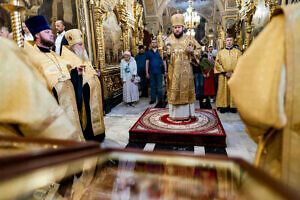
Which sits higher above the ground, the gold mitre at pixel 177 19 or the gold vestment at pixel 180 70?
the gold mitre at pixel 177 19

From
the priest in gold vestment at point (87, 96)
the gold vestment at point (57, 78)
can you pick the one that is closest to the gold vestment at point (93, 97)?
the priest in gold vestment at point (87, 96)

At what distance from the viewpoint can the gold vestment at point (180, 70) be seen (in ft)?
15.4

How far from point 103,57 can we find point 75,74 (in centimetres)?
400

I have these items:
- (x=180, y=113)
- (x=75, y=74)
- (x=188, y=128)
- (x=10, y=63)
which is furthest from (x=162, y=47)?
(x=10, y=63)

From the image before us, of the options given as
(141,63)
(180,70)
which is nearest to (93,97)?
(180,70)

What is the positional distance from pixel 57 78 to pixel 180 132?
2384mm

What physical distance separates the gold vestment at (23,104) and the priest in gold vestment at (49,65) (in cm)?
135

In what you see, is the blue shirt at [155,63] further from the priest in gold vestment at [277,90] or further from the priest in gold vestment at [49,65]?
the priest in gold vestment at [277,90]

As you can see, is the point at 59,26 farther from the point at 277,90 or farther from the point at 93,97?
the point at 277,90

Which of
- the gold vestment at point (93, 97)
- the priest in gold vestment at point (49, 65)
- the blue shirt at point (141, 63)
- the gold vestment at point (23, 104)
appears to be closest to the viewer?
the gold vestment at point (23, 104)

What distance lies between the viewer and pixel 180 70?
471 centimetres

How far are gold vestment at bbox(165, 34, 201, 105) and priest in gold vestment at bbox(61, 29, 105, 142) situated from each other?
1722 mm

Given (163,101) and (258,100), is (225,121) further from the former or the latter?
(258,100)

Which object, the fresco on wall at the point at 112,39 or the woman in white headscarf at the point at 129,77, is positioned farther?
the fresco on wall at the point at 112,39
